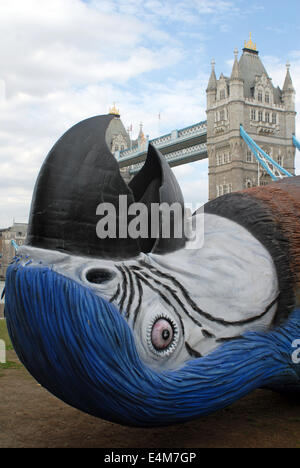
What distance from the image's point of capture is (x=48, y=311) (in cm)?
314

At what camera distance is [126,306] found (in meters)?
3.37

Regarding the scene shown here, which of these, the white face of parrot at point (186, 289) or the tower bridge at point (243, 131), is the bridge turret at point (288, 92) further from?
the white face of parrot at point (186, 289)

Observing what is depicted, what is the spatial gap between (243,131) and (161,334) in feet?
123

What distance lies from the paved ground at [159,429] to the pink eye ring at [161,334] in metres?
1.28

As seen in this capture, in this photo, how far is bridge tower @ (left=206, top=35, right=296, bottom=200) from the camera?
1559 inches

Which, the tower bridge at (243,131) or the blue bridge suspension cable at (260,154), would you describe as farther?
the tower bridge at (243,131)

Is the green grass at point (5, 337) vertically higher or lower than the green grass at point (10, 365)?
higher

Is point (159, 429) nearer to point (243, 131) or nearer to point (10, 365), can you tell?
point (10, 365)

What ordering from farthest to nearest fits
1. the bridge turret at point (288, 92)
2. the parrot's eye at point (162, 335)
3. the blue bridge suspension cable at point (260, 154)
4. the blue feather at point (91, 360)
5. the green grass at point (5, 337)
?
the bridge turret at point (288, 92) → the blue bridge suspension cable at point (260, 154) → the green grass at point (5, 337) → the parrot's eye at point (162, 335) → the blue feather at point (91, 360)

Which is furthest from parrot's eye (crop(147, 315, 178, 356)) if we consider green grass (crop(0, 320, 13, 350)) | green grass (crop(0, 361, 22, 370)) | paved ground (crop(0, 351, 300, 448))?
green grass (crop(0, 320, 13, 350))

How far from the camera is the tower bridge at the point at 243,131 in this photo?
3947 centimetres

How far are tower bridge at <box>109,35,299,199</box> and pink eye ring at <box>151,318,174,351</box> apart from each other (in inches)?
1382

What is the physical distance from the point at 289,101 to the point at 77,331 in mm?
43059

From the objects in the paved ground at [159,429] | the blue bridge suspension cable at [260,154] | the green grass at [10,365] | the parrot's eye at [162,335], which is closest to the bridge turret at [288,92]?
the blue bridge suspension cable at [260,154]
